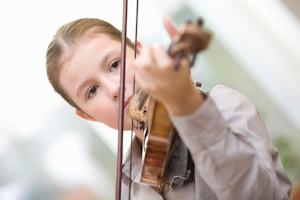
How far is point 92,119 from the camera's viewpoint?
3.67 ft

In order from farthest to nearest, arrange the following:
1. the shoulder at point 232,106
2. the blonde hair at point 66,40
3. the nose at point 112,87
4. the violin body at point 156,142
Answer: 1. the blonde hair at point 66,40
2. the nose at point 112,87
3. the shoulder at point 232,106
4. the violin body at point 156,142

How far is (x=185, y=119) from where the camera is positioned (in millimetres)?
477

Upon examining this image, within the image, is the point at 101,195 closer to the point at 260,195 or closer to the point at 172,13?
the point at 172,13

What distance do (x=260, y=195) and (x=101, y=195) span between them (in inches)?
28.5

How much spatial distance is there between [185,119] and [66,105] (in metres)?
0.72

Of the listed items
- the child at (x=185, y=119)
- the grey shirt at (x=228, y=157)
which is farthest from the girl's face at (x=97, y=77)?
the grey shirt at (x=228, y=157)

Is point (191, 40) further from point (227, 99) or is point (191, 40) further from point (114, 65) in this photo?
point (114, 65)

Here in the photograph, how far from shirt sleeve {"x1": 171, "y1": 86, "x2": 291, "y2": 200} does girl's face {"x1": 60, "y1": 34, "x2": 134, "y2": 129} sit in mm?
401

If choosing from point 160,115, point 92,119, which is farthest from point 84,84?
point 160,115

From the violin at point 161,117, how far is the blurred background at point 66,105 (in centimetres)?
46

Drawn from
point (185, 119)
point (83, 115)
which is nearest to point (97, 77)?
A: point (83, 115)

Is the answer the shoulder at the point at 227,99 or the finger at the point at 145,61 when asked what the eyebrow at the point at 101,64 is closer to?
the shoulder at the point at 227,99

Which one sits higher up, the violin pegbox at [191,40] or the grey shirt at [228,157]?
the violin pegbox at [191,40]

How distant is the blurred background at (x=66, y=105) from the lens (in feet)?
3.62
